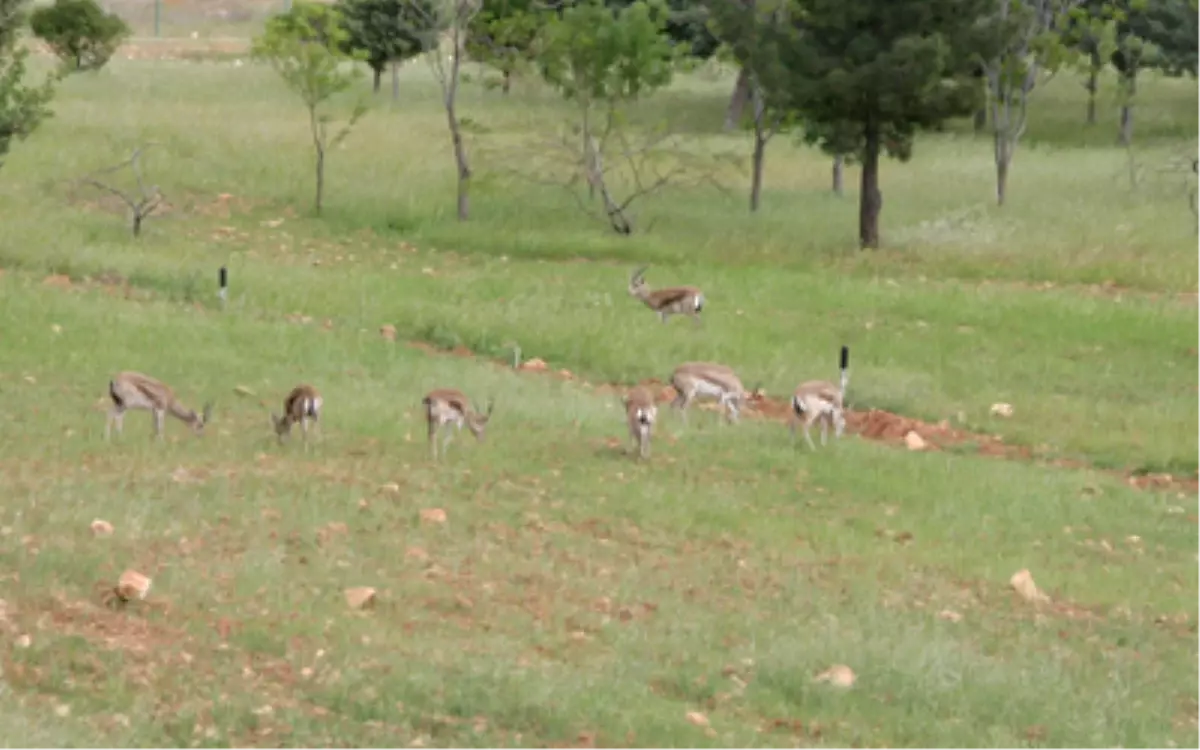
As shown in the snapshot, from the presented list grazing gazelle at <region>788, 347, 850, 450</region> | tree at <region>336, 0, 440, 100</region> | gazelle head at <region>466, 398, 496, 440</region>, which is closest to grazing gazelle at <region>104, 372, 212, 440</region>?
gazelle head at <region>466, 398, 496, 440</region>

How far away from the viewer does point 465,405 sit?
18.9 m

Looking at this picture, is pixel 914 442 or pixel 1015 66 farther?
pixel 1015 66

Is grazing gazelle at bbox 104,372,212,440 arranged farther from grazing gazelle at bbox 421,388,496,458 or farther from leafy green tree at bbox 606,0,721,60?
leafy green tree at bbox 606,0,721,60

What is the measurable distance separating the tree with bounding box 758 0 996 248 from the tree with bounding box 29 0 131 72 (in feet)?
98.7

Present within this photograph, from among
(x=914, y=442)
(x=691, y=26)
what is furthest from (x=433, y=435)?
(x=691, y=26)

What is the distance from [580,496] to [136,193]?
84.3 feet

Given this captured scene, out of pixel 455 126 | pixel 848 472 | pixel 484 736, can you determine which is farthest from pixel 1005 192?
pixel 484 736

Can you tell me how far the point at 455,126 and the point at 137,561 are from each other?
30.0 m

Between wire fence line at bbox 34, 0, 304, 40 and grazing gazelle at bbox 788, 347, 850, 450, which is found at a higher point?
wire fence line at bbox 34, 0, 304, 40

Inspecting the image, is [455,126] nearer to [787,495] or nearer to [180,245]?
[180,245]

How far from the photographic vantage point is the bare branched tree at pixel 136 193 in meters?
36.9

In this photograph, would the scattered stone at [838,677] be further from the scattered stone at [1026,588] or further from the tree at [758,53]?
the tree at [758,53]

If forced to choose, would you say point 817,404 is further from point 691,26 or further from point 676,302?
point 691,26

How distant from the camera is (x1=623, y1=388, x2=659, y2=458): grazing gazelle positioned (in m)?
19.0
